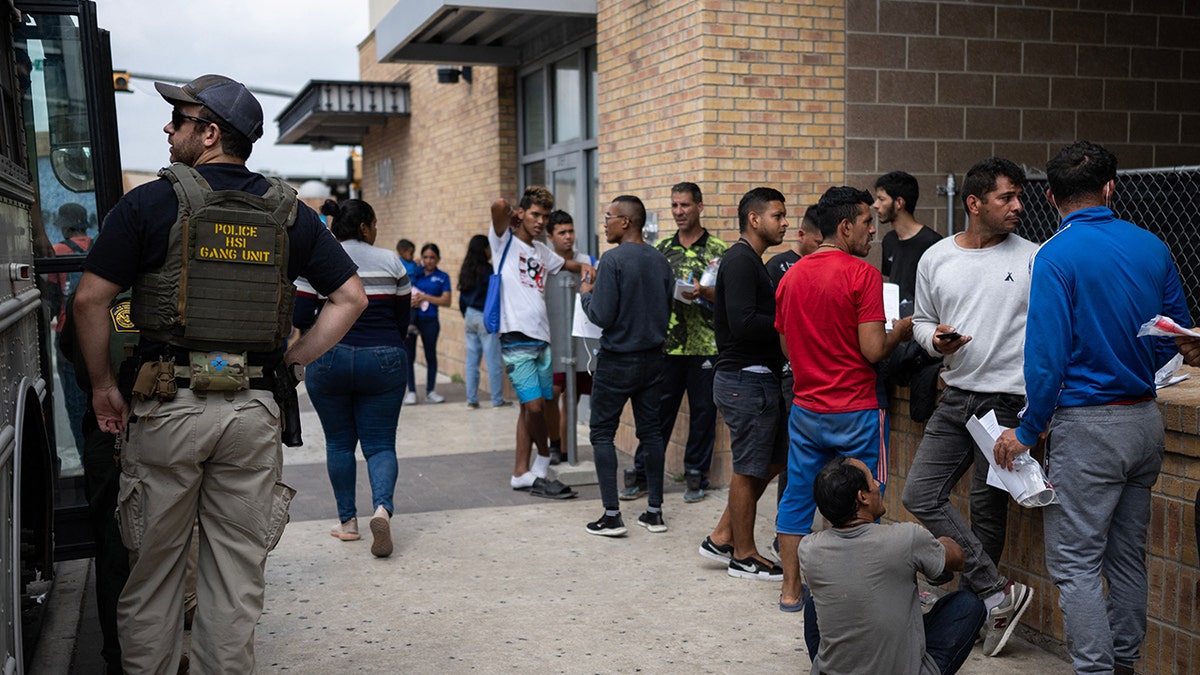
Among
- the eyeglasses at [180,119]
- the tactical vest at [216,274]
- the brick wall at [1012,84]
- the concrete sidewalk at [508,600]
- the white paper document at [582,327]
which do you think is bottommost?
the concrete sidewalk at [508,600]

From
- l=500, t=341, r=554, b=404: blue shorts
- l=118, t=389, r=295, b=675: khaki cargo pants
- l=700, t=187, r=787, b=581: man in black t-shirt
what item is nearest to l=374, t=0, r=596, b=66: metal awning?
l=500, t=341, r=554, b=404: blue shorts

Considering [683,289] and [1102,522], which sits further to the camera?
[683,289]

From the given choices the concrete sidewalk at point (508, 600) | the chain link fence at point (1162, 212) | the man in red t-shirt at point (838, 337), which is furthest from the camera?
the chain link fence at point (1162, 212)

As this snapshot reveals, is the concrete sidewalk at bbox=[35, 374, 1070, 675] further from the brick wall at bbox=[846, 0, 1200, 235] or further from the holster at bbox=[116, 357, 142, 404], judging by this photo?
the brick wall at bbox=[846, 0, 1200, 235]

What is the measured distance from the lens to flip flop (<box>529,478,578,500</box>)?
7895 millimetres

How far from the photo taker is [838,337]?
5055 millimetres

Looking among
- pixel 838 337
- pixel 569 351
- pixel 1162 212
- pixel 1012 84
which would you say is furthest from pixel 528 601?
pixel 1012 84

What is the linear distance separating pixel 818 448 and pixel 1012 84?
15.4ft

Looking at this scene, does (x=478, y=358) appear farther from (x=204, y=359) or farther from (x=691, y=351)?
(x=204, y=359)

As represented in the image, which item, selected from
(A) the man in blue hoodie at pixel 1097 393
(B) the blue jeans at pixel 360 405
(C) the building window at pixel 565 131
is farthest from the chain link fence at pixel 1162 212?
(C) the building window at pixel 565 131

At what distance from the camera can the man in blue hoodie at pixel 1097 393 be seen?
395cm

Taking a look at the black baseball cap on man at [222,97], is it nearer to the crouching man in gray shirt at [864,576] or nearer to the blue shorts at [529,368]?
the crouching man in gray shirt at [864,576]

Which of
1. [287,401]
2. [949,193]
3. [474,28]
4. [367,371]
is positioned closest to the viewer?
[287,401]

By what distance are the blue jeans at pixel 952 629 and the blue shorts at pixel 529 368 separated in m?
4.08
